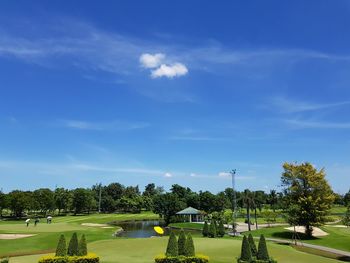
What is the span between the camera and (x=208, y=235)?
63.9 meters

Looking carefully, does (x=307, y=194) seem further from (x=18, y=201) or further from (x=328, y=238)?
(x=18, y=201)

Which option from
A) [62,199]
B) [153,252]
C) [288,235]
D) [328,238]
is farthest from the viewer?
[62,199]

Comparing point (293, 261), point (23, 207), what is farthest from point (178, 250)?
point (23, 207)

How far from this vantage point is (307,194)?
223 feet

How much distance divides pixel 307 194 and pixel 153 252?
36.7 meters

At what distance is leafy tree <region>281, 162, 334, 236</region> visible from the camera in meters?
65.6

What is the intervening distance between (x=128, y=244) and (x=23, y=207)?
86.8 metres

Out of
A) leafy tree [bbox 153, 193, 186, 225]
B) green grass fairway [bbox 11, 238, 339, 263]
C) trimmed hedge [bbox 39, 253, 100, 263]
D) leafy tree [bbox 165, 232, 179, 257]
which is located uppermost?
leafy tree [bbox 153, 193, 186, 225]

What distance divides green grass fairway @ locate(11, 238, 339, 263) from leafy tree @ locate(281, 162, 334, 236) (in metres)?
20.2

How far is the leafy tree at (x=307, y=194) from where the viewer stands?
215 feet

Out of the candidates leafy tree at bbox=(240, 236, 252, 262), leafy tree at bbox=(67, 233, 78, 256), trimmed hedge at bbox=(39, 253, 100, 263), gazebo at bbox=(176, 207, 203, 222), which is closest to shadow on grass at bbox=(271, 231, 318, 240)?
leafy tree at bbox=(240, 236, 252, 262)

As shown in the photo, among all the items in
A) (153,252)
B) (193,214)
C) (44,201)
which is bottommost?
(153,252)

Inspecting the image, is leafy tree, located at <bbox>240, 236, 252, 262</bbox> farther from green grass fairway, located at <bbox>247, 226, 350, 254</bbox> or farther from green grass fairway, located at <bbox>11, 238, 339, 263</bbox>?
green grass fairway, located at <bbox>247, 226, 350, 254</bbox>

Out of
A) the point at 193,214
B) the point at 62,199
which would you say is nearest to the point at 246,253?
the point at 193,214
